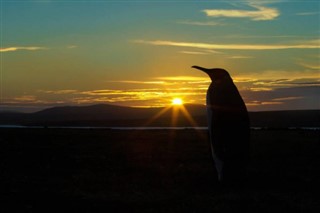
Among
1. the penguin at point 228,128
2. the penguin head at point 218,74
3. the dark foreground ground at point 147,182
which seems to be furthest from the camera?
the penguin head at point 218,74

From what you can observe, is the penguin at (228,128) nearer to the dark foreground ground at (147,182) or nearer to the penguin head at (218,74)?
the penguin head at (218,74)

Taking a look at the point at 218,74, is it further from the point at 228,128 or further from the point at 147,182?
the point at 147,182

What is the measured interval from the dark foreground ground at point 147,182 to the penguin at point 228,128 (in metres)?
0.66

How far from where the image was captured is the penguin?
15.2m

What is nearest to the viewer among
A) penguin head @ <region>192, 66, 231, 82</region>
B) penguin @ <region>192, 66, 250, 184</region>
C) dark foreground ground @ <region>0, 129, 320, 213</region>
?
dark foreground ground @ <region>0, 129, 320, 213</region>

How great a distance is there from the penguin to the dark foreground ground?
26.0 inches

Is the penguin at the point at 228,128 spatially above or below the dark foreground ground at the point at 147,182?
above

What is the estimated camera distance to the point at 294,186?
51.3ft

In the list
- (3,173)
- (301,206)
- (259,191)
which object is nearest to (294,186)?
(259,191)

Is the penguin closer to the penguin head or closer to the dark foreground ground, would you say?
the penguin head

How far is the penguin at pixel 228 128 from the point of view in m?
15.2

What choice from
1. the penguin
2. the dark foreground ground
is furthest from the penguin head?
the dark foreground ground

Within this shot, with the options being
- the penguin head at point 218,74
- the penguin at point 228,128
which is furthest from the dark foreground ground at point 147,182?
the penguin head at point 218,74

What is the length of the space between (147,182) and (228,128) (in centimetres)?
328
